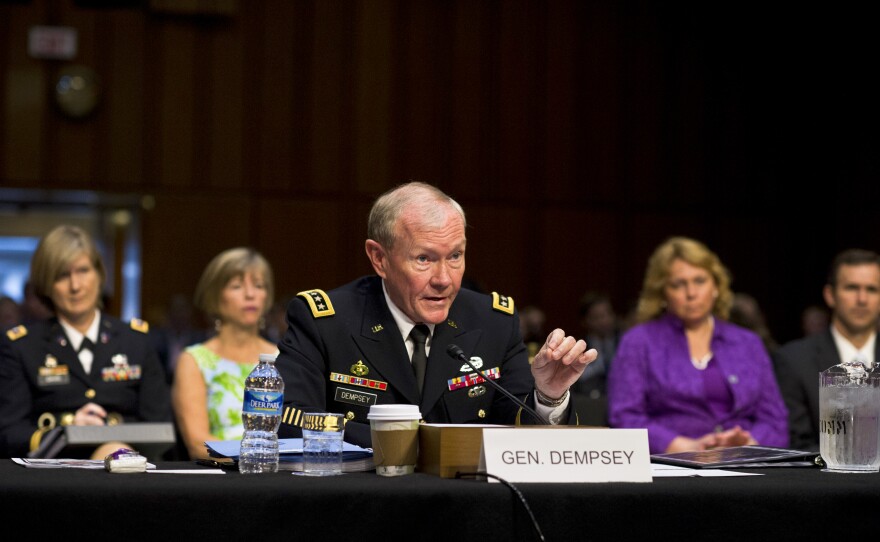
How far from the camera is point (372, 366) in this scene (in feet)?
9.33

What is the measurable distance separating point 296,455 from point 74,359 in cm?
235

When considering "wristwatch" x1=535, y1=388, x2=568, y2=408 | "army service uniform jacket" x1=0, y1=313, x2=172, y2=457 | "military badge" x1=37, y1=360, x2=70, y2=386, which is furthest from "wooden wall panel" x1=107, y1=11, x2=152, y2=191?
"wristwatch" x1=535, y1=388, x2=568, y2=408

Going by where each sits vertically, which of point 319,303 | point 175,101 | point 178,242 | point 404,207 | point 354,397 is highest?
point 175,101

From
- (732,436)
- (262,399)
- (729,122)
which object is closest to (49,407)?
(262,399)

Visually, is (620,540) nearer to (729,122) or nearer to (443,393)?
(443,393)

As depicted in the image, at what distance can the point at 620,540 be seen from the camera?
1965mm

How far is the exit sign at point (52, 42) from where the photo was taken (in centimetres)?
959

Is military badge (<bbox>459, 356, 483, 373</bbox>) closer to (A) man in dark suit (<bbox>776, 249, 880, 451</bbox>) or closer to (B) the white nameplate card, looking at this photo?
(B) the white nameplate card

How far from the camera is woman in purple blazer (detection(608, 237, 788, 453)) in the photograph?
4.64m

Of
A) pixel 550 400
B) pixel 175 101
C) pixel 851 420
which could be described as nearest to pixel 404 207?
pixel 550 400

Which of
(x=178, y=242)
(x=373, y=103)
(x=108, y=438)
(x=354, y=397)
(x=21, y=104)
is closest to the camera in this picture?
(x=354, y=397)

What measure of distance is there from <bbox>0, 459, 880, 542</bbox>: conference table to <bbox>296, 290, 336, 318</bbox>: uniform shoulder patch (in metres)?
0.87

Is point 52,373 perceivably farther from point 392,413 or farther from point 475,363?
point 392,413

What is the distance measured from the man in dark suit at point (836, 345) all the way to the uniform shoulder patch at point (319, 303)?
2706 millimetres
